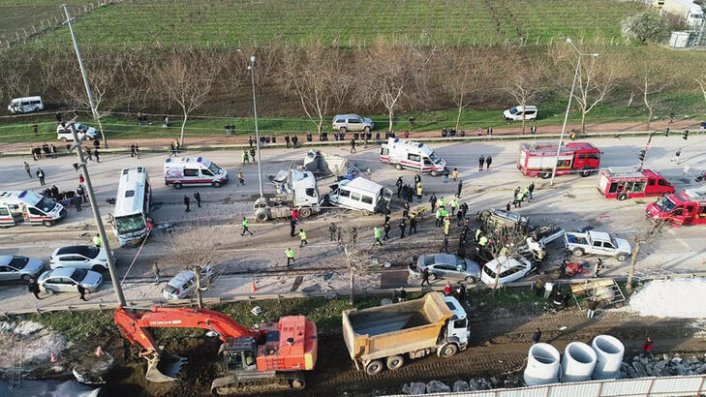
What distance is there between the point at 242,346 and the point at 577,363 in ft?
42.5

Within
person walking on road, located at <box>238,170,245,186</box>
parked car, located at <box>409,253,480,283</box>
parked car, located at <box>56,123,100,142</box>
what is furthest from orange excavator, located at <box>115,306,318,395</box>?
parked car, located at <box>56,123,100,142</box>

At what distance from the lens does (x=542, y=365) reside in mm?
20984

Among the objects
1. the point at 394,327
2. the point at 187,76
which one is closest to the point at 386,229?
the point at 394,327

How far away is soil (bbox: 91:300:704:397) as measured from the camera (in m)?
22.0

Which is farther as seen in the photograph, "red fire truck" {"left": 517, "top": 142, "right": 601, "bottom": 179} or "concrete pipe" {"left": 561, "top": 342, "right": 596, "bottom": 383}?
"red fire truck" {"left": 517, "top": 142, "right": 601, "bottom": 179}

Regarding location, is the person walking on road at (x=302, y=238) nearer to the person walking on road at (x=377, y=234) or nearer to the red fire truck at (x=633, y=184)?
the person walking on road at (x=377, y=234)

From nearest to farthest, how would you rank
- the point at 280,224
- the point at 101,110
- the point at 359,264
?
the point at 359,264 → the point at 280,224 → the point at 101,110

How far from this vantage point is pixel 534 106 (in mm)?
51625

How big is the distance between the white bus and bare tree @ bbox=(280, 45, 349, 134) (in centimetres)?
1770

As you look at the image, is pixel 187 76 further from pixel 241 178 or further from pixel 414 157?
pixel 414 157

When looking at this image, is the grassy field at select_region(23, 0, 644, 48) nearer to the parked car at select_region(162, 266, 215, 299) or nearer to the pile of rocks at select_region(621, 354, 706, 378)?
the parked car at select_region(162, 266, 215, 299)

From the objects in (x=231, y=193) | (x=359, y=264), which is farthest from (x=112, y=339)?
(x=231, y=193)

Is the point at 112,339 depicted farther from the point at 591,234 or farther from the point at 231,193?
the point at 591,234

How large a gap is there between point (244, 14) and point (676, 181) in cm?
5807
